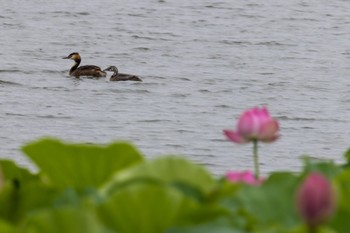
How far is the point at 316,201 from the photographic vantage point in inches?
86.4

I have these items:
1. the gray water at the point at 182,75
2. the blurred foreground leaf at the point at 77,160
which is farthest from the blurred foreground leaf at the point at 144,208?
the gray water at the point at 182,75

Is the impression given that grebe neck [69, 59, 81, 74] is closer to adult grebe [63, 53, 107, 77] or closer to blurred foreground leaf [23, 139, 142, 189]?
adult grebe [63, 53, 107, 77]

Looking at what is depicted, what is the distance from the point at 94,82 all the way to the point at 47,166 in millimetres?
18983

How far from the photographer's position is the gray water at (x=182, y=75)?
16375mm

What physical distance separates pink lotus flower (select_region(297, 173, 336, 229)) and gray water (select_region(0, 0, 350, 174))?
11.4 metres

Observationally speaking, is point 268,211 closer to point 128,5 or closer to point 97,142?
point 97,142

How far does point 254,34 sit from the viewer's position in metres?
27.3

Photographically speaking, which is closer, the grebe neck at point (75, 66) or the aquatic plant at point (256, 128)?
the aquatic plant at point (256, 128)

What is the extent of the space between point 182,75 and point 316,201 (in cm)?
1998

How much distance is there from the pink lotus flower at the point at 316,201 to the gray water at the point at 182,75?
11.4m

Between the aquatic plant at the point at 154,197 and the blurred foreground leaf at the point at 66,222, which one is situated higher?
the blurred foreground leaf at the point at 66,222

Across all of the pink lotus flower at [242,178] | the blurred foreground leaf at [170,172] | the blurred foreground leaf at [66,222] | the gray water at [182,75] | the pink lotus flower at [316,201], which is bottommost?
the gray water at [182,75]

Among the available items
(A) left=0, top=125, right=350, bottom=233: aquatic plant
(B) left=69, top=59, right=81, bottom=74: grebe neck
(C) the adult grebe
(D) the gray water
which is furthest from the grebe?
(A) left=0, top=125, right=350, bottom=233: aquatic plant

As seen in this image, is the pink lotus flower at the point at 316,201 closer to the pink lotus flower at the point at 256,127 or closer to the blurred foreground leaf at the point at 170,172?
the blurred foreground leaf at the point at 170,172
